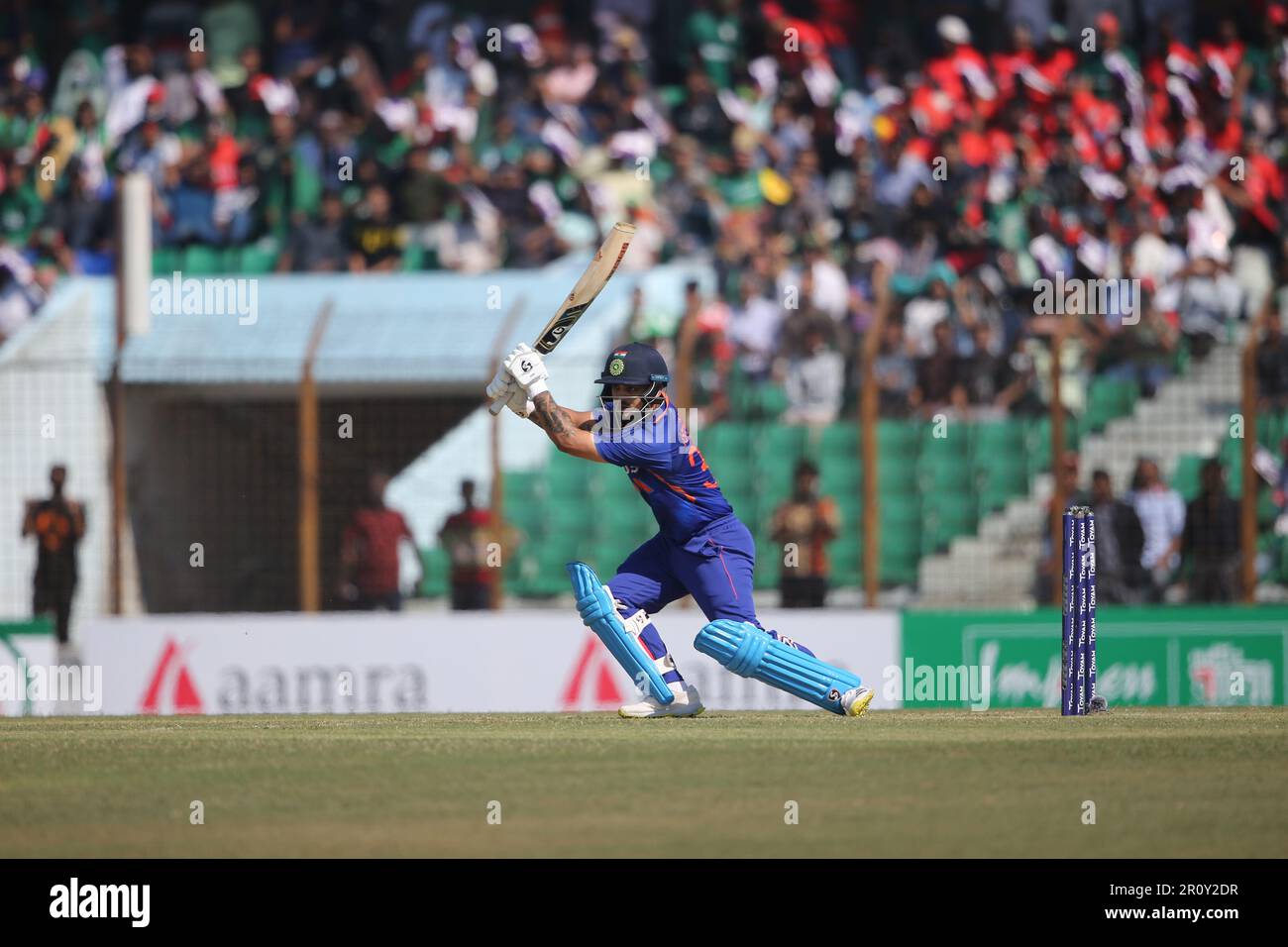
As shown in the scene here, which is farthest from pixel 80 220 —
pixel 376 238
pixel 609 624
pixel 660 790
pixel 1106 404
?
pixel 660 790

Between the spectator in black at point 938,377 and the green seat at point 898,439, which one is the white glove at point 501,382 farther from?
the spectator in black at point 938,377

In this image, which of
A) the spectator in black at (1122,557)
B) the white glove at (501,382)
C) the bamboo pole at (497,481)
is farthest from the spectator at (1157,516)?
the white glove at (501,382)

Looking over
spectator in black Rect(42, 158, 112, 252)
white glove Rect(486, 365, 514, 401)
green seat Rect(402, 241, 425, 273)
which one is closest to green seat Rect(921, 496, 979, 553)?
green seat Rect(402, 241, 425, 273)

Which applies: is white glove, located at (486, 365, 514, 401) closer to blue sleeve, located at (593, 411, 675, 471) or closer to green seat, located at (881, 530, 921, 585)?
blue sleeve, located at (593, 411, 675, 471)

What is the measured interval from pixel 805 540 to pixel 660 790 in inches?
300

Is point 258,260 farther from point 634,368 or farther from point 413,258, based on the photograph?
point 634,368

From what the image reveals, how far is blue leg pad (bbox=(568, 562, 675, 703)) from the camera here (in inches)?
352

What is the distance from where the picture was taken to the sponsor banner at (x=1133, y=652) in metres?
14.4

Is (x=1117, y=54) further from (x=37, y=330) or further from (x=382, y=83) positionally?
(x=37, y=330)

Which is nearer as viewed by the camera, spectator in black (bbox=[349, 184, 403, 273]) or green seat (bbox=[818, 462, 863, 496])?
green seat (bbox=[818, 462, 863, 496])

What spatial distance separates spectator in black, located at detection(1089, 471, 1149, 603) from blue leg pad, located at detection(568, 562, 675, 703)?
618cm

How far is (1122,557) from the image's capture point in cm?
1447
